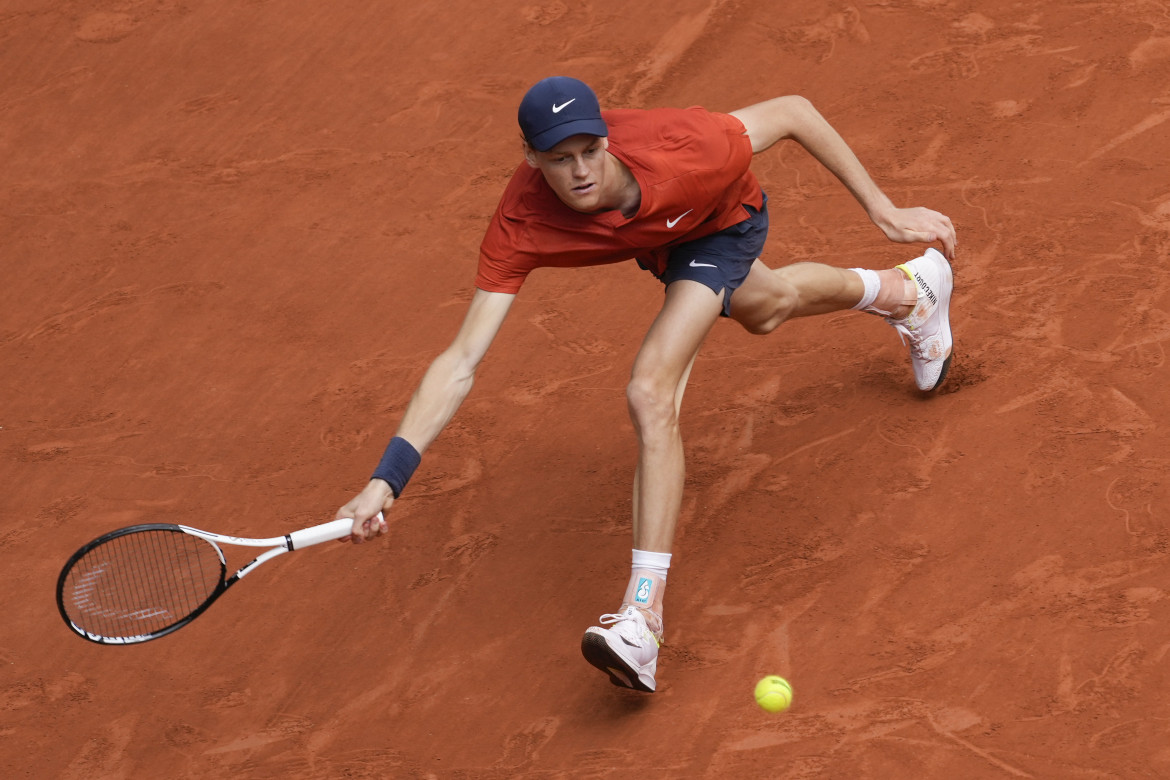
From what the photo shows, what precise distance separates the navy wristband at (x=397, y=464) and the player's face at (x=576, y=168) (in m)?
0.87

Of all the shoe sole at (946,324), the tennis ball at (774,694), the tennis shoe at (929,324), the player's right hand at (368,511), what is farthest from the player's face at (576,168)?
the shoe sole at (946,324)

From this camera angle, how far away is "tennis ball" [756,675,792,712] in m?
3.91

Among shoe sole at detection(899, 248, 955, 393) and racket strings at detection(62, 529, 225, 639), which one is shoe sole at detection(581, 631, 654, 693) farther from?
shoe sole at detection(899, 248, 955, 393)

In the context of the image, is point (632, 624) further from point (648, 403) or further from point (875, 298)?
point (875, 298)

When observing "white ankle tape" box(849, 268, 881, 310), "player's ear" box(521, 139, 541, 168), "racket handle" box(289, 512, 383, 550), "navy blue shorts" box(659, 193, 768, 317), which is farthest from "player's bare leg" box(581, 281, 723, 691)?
"white ankle tape" box(849, 268, 881, 310)

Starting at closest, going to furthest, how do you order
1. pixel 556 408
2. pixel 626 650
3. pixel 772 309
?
pixel 626 650 < pixel 772 309 < pixel 556 408

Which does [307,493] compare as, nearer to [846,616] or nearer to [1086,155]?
[846,616]

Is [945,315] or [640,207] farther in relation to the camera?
[945,315]

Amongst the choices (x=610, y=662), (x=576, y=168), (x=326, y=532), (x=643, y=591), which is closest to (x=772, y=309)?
(x=576, y=168)

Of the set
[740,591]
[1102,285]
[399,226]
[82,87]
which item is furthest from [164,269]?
[1102,285]

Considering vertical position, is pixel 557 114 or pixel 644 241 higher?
pixel 557 114

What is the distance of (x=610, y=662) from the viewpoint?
382cm

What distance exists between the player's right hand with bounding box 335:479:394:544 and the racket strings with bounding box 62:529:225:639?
48 cm

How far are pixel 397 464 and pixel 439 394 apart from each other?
0.95ft
